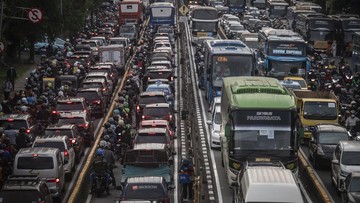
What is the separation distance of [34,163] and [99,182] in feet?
8.45

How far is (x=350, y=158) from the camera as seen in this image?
32750mm

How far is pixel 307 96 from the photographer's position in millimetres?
43844

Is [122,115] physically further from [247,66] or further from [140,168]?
[140,168]

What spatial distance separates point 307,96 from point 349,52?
3790 centimetres

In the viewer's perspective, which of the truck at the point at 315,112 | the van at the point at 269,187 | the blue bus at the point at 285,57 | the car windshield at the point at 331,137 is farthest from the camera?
the blue bus at the point at 285,57

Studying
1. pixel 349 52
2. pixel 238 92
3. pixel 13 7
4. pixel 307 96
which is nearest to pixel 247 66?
pixel 307 96

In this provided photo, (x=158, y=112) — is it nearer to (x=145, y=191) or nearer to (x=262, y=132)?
(x=262, y=132)

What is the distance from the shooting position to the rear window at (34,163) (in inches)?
1201

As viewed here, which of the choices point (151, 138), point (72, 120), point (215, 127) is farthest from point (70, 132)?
point (215, 127)

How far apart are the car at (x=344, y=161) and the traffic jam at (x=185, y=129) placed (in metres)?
0.04

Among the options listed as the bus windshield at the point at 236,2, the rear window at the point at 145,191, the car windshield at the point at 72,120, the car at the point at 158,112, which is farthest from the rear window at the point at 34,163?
the bus windshield at the point at 236,2

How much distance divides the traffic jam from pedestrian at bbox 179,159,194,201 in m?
0.04

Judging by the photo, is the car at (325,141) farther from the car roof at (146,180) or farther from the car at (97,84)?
the car at (97,84)

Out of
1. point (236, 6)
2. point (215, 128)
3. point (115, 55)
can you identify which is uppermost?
point (215, 128)
